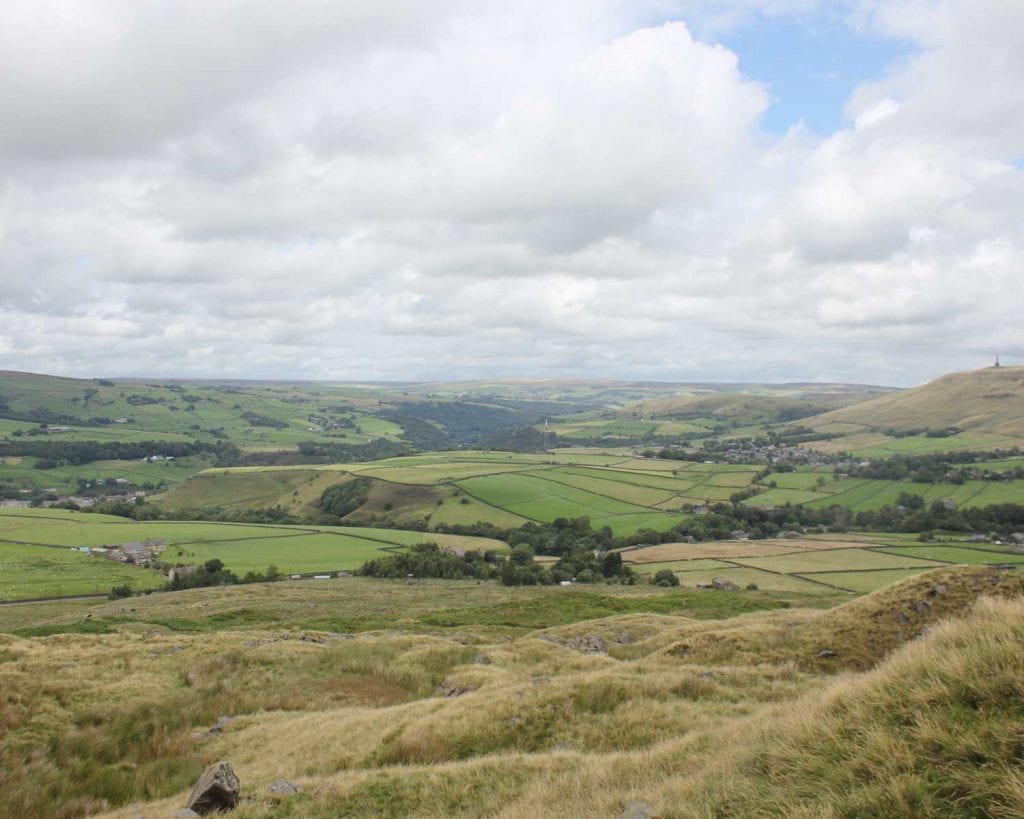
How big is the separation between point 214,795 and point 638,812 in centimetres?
751

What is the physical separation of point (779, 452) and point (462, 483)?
117 meters

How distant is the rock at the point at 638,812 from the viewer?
752 centimetres

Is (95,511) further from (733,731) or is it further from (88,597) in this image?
(733,731)

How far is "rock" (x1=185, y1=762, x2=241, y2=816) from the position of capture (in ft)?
33.7

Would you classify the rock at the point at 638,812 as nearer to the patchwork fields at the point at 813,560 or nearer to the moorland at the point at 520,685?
the moorland at the point at 520,685

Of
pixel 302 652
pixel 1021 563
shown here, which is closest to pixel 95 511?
pixel 302 652

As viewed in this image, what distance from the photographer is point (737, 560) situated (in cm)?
7794

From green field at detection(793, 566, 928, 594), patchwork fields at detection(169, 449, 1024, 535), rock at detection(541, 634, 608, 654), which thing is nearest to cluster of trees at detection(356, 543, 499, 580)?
patchwork fields at detection(169, 449, 1024, 535)

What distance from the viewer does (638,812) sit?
764 cm

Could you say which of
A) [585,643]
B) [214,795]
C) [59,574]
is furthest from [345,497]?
[214,795]

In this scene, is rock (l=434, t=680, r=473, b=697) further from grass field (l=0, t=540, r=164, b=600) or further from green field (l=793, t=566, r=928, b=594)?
grass field (l=0, t=540, r=164, b=600)

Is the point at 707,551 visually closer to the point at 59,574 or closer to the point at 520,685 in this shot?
the point at 520,685

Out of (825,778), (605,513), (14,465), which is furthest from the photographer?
(14,465)

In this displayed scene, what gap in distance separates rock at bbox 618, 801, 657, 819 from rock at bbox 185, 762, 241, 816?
702 centimetres
